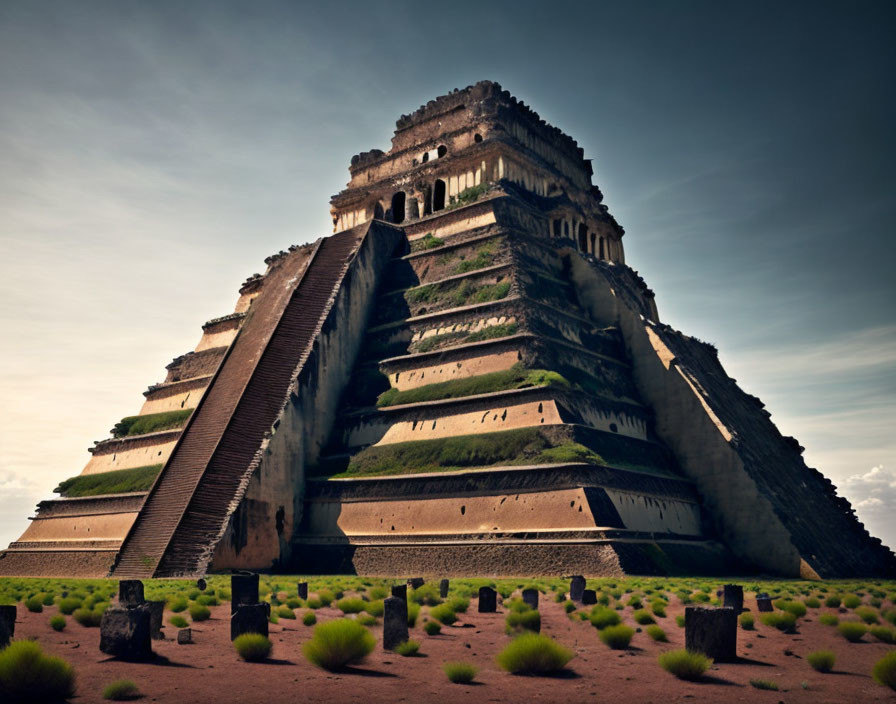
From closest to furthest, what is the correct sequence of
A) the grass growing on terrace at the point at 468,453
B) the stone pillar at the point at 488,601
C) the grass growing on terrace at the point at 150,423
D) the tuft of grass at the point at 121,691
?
the tuft of grass at the point at 121,691
the stone pillar at the point at 488,601
the grass growing on terrace at the point at 468,453
the grass growing on terrace at the point at 150,423

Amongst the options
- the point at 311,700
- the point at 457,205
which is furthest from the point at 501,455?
the point at 311,700

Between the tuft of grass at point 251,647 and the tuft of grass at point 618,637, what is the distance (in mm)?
5525

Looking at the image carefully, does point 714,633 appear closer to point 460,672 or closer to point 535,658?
point 535,658

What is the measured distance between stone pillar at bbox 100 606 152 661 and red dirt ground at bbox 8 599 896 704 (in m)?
0.22

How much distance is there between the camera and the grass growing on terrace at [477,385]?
2928 centimetres

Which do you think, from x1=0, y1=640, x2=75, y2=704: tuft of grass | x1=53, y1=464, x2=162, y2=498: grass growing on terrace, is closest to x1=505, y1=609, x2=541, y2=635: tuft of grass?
x1=0, y1=640, x2=75, y2=704: tuft of grass

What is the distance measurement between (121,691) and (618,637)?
25.2 ft

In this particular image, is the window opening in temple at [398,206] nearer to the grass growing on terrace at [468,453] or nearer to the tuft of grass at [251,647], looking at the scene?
the grass growing on terrace at [468,453]

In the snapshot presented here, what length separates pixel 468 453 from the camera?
94.5ft

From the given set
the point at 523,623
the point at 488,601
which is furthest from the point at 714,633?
the point at 488,601

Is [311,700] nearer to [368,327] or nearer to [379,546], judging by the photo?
[379,546]

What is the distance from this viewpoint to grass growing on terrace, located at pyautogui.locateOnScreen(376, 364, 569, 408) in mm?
29278

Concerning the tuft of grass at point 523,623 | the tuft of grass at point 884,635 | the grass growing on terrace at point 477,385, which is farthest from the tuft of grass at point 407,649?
the grass growing on terrace at point 477,385

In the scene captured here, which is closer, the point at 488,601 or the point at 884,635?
the point at 884,635
